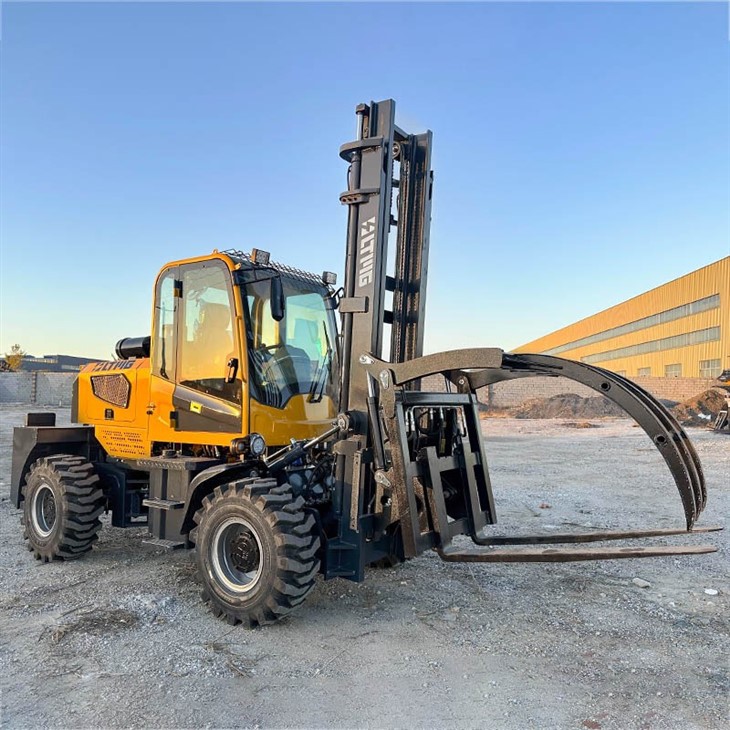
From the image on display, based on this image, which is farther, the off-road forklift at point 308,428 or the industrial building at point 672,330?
the industrial building at point 672,330

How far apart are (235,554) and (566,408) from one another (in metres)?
26.6

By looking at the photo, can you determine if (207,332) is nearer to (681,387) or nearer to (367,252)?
(367,252)

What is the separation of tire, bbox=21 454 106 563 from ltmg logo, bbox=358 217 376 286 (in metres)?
3.38

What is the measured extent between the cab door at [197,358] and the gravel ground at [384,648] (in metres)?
1.36

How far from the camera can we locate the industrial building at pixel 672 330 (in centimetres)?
3694

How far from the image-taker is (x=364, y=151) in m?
5.03

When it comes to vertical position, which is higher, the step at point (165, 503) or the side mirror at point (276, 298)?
the side mirror at point (276, 298)

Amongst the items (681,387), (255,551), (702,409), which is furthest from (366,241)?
(681,387)

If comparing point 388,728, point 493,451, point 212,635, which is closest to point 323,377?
point 212,635

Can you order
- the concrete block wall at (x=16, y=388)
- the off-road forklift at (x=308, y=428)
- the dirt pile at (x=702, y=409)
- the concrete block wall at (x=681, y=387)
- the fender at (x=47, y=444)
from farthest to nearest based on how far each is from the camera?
the concrete block wall at (x=16, y=388), the concrete block wall at (x=681, y=387), the dirt pile at (x=702, y=409), the fender at (x=47, y=444), the off-road forklift at (x=308, y=428)

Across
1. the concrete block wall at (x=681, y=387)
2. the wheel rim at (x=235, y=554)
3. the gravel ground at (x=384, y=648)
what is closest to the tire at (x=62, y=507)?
the gravel ground at (x=384, y=648)

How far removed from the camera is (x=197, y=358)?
5.53 metres

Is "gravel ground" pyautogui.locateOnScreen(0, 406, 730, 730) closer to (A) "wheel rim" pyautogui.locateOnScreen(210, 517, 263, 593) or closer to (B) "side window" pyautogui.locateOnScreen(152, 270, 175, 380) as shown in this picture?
(A) "wheel rim" pyautogui.locateOnScreen(210, 517, 263, 593)

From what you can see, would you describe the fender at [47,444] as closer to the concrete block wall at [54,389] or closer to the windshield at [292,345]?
the windshield at [292,345]
